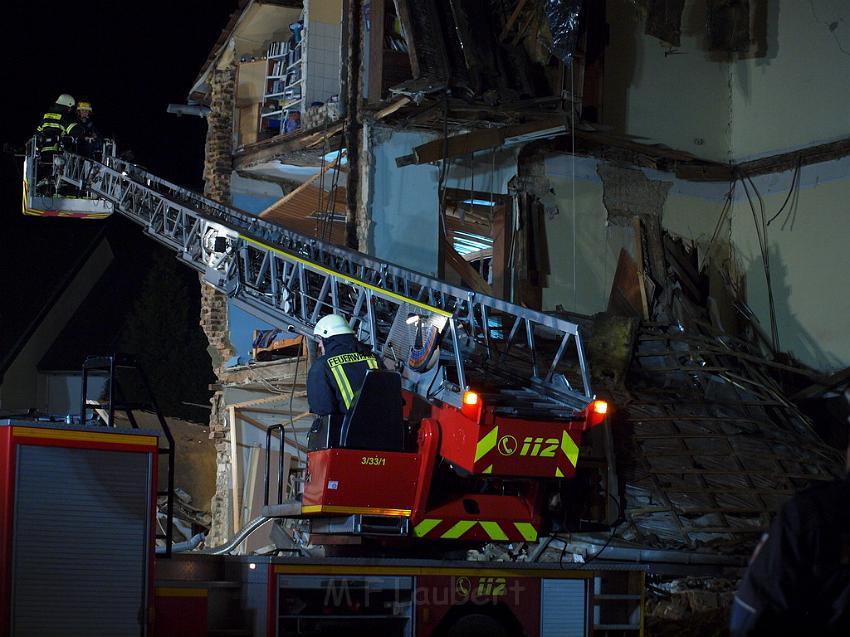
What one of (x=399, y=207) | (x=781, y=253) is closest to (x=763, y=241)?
(x=781, y=253)

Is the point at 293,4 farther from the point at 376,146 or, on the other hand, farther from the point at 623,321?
the point at 623,321

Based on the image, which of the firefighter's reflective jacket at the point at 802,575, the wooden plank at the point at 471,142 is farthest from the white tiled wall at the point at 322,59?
the firefighter's reflective jacket at the point at 802,575

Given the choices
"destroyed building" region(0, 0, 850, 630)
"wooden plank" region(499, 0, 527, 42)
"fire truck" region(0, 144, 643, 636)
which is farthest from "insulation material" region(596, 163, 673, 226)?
"fire truck" region(0, 144, 643, 636)

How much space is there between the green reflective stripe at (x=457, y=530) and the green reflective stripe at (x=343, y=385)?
4.66 feet

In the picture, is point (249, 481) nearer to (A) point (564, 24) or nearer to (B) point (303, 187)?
(B) point (303, 187)

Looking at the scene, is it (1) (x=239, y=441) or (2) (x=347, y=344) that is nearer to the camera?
(2) (x=347, y=344)

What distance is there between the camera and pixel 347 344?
995 centimetres

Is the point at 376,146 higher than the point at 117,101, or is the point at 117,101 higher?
the point at 117,101

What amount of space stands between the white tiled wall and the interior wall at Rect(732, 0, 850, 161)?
22.6 feet

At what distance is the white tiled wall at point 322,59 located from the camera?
18750mm

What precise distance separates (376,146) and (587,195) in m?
3.63

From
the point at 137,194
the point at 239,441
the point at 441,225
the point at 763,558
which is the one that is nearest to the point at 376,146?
the point at 441,225

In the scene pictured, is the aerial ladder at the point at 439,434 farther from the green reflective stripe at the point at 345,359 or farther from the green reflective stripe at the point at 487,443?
the green reflective stripe at the point at 345,359

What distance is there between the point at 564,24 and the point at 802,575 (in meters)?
13.7
